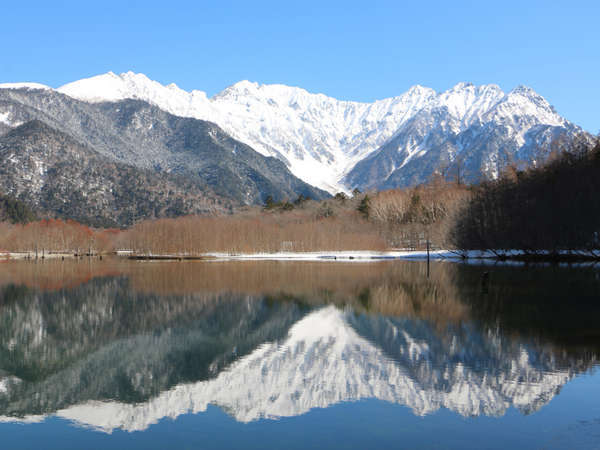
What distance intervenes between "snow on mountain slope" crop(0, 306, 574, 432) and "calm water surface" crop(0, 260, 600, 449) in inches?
2.4

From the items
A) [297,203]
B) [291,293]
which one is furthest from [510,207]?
[297,203]

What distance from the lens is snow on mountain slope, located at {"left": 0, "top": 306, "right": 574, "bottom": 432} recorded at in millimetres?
14469

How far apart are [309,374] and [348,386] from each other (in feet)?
6.07

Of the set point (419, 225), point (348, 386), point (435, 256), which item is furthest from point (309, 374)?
point (419, 225)

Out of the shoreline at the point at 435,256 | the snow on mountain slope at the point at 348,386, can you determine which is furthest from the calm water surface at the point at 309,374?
→ the shoreline at the point at 435,256

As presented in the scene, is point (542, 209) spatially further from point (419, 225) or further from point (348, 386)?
point (348, 386)

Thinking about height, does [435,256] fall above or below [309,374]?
above

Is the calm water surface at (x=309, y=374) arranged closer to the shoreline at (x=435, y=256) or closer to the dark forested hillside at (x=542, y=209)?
the dark forested hillside at (x=542, y=209)

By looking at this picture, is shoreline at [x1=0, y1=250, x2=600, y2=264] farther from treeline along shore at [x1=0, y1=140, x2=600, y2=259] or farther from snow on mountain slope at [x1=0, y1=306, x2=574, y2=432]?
snow on mountain slope at [x1=0, y1=306, x2=574, y2=432]

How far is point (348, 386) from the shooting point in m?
16.4

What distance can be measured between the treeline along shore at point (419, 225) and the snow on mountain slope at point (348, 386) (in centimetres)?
5254

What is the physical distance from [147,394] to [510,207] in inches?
2807

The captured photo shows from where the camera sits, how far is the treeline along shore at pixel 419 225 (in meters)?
68.7

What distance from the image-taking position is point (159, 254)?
138125 mm
